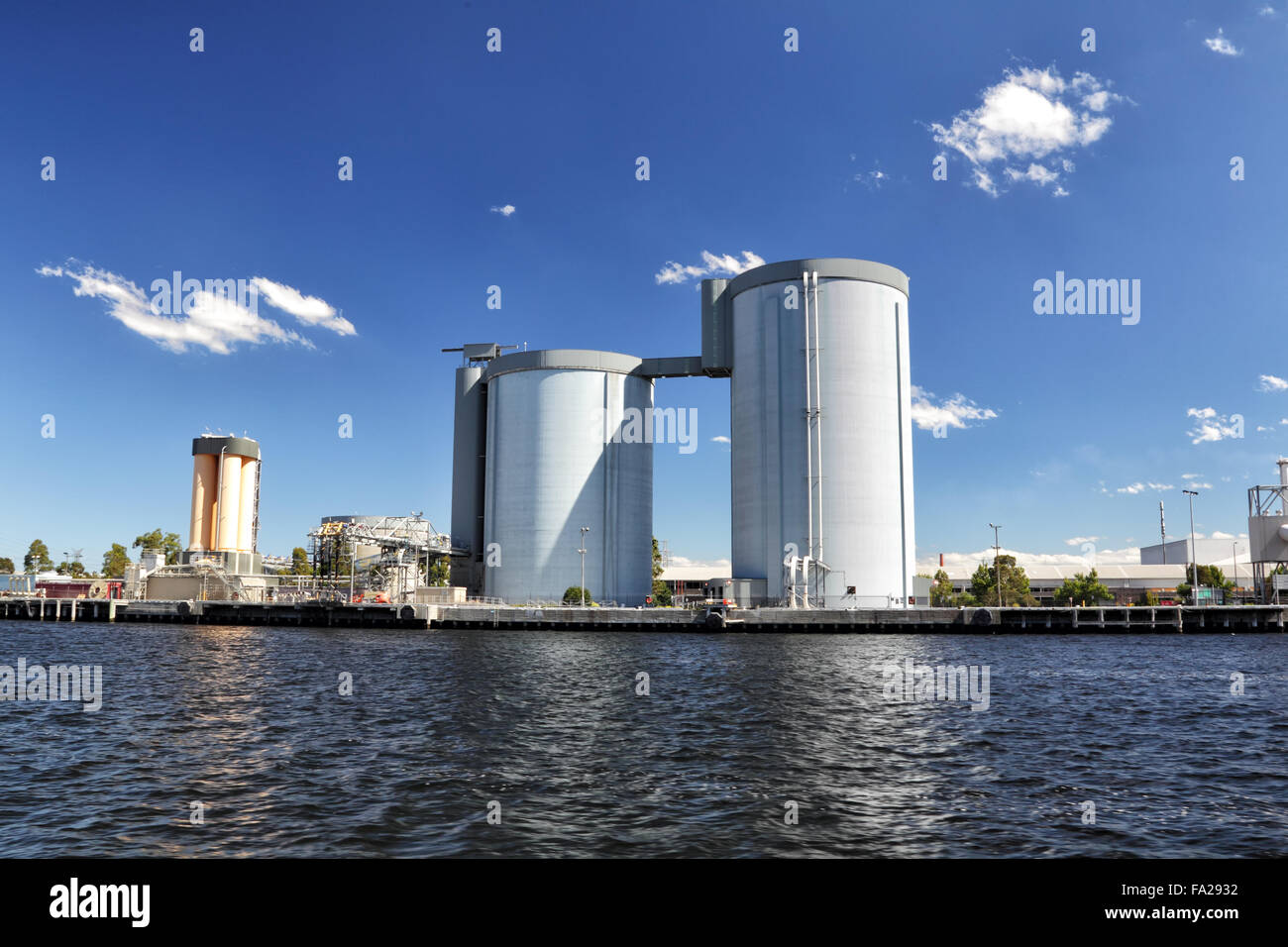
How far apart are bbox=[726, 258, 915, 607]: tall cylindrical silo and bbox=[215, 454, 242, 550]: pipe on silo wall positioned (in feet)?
288

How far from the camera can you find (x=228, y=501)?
468ft

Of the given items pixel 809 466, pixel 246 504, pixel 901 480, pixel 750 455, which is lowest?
pixel 901 480

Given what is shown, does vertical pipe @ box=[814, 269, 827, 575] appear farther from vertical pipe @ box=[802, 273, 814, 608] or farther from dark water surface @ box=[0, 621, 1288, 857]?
dark water surface @ box=[0, 621, 1288, 857]

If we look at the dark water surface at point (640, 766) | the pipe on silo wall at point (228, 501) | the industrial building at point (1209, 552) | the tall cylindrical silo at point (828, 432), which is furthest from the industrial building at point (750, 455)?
the industrial building at point (1209, 552)

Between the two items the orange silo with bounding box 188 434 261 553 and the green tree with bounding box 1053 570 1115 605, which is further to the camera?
the orange silo with bounding box 188 434 261 553

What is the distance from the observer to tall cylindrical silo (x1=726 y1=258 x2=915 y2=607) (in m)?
92.1

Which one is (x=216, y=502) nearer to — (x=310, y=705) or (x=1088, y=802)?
(x=310, y=705)

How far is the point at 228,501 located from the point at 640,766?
139 metres

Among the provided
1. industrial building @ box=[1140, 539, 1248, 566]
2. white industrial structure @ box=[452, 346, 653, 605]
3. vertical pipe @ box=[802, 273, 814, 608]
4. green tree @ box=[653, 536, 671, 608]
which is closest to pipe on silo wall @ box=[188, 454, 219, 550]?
white industrial structure @ box=[452, 346, 653, 605]

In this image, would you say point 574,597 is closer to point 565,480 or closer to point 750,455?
point 565,480

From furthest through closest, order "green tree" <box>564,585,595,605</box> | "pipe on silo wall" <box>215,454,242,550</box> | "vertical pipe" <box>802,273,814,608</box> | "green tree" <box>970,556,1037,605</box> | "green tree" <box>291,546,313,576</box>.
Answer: "green tree" <box>291,546,313,576</box>
"pipe on silo wall" <box>215,454,242,550</box>
"green tree" <box>970,556,1037,605</box>
"green tree" <box>564,585,595,605</box>
"vertical pipe" <box>802,273,814,608</box>

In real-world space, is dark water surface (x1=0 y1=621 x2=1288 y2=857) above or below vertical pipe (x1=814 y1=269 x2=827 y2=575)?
below

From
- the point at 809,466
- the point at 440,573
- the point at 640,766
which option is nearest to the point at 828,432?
the point at 809,466
